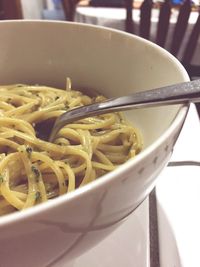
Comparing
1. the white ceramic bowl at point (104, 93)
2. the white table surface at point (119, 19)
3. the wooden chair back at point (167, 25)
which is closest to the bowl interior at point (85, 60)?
the white ceramic bowl at point (104, 93)

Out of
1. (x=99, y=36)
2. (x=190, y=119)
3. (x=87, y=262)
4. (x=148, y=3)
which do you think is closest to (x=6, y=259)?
(x=87, y=262)

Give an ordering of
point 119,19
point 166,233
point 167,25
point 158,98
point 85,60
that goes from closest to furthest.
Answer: point 158,98 < point 166,233 < point 85,60 < point 167,25 < point 119,19

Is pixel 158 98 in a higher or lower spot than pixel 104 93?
higher

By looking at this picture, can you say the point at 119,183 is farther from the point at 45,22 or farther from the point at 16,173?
the point at 45,22

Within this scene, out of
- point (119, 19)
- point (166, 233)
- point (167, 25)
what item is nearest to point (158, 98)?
point (166, 233)

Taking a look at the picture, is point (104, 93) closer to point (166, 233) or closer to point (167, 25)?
point (166, 233)

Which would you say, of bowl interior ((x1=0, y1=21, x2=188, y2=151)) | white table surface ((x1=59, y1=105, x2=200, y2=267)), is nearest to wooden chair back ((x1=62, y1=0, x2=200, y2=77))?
bowl interior ((x1=0, y1=21, x2=188, y2=151))

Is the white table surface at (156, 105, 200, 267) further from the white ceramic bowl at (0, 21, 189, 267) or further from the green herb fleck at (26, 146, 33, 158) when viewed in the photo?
the green herb fleck at (26, 146, 33, 158)

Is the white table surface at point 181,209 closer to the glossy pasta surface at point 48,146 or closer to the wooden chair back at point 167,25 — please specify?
the glossy pasta surface at point 48,146
